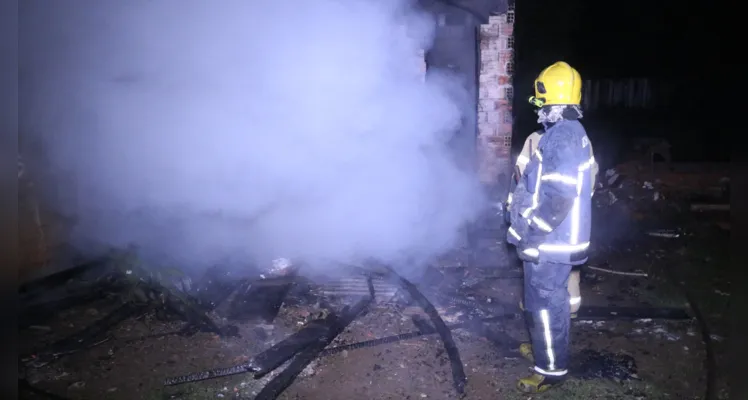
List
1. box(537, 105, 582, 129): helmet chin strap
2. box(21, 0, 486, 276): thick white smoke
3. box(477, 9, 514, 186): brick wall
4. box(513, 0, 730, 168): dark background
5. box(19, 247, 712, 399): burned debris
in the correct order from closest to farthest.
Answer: box(537, 105, 582, 129): helmet chin strap, box(19, 247, 712, 399): burned debris, box(21, 0, 486, 276): thick white smoke, box(477, 9, 514, 186): brick wall, box(513, 0, 730, 168): dark background

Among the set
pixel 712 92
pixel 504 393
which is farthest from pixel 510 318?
pixel 712 92

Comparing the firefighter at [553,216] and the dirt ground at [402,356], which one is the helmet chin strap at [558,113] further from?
the dirt ground at [402,356]

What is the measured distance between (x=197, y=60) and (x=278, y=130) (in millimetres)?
1287

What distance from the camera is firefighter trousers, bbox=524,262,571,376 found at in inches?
134

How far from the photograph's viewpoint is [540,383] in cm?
354

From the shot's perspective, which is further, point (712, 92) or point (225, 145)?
point (712, 92)

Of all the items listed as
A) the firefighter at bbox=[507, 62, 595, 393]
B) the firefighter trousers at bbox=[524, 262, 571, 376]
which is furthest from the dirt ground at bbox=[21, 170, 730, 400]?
the firefighter at bbox=[507, 62, 595, 393]

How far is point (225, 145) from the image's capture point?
5918 mm

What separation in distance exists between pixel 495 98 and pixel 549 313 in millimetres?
4483

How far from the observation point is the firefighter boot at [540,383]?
3541 mm

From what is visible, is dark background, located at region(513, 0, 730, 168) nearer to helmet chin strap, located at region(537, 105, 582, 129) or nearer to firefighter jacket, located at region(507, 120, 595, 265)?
helmet chin strap, located at region(537, 105, 582, 129)

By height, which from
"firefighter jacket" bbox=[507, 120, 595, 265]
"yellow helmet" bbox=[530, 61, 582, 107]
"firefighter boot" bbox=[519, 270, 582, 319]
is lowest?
"firefighter boot" bbox=[519, 270, 582, 319]

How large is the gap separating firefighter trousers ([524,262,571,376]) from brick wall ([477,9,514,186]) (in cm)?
400

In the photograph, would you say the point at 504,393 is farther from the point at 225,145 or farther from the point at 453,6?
the point at 453,6
